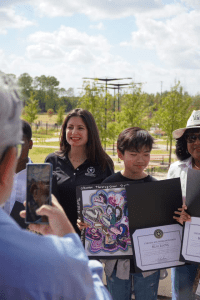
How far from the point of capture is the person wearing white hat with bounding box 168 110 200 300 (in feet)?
9.45

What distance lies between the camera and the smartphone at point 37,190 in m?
1.18

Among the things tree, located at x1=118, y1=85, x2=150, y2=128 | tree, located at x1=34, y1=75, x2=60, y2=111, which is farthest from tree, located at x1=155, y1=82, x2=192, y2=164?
tree, located at x1=34, y1=75, x2=60, y2=111

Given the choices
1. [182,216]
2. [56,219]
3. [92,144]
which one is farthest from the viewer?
[92,144]

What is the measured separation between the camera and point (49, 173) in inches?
51.4

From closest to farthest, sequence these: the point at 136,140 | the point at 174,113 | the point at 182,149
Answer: the point at 136,140 < the point at 182,149 < the point at 174,113

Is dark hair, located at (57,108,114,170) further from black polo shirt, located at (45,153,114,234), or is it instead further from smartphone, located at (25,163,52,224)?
smartphone, located at (25,163,52,224)

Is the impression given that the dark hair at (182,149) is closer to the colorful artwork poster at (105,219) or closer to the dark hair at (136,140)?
the dark hair at (136,140)

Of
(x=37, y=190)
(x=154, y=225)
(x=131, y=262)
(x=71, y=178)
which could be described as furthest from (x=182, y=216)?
(x=37, y=190)

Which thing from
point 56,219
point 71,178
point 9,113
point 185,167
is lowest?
point 71,178

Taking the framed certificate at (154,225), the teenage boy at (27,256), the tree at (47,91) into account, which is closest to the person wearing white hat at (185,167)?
the framed certificate at (154,225)

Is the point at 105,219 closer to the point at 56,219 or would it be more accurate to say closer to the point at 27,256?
the point at 56,219

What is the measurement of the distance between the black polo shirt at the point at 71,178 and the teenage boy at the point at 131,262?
481 millimetres

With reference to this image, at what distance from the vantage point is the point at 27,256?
29.8 inches

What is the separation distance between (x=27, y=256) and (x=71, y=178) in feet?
8.55
